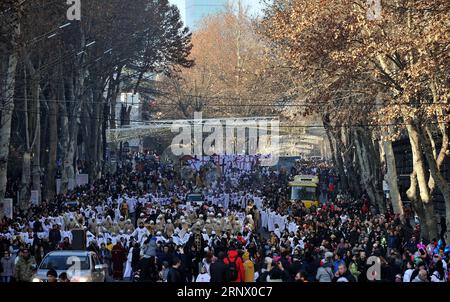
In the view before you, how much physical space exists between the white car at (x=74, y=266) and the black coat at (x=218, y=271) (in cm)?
262

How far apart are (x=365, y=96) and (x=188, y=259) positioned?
10550 millimetres

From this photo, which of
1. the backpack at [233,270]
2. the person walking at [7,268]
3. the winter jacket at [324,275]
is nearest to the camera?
the winter jacket at [324,275]

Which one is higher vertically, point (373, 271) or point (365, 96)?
point (365, 96)

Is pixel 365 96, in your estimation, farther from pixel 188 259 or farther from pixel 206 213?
pixel 188 259

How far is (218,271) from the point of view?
18.6 metres

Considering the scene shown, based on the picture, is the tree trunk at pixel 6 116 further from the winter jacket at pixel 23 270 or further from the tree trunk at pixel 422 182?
the tree trunk at pixel 422 182

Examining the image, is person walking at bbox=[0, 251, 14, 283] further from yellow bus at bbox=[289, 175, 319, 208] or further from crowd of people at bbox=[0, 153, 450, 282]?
yellow bus at bbox=[289, 175, 319, 208]

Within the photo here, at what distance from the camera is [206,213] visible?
37.1 meters

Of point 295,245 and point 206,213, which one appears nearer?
point 295,245

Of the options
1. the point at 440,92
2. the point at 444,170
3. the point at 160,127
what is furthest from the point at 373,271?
the point at 160,127

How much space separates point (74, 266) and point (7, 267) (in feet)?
10.8

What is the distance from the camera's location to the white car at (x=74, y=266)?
19.8m

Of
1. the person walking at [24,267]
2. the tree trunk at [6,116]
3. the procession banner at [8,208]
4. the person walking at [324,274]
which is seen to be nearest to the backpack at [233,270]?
the person walking at [324,274]
